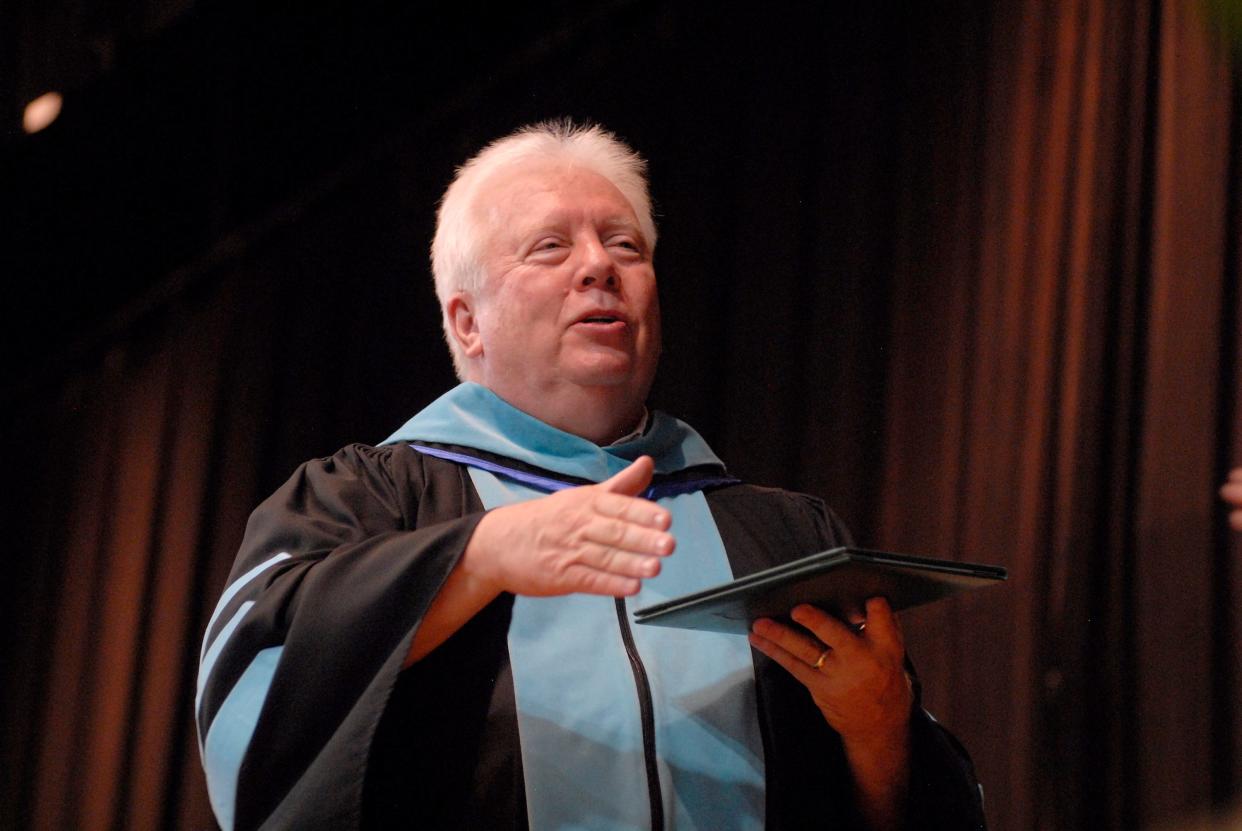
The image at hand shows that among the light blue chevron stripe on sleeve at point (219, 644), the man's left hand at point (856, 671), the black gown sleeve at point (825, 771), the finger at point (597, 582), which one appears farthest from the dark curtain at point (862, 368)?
the light blue chevron stripe on sleeve at point (219, 644)

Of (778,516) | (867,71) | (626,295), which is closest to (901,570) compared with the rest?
(778,516)

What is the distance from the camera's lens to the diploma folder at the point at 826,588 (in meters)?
1.47

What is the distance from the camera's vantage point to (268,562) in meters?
1.83

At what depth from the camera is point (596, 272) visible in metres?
2.22

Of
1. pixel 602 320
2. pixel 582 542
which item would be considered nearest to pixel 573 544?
pixel 582 542

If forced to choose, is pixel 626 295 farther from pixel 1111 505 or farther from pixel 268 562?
pixel 1111 505

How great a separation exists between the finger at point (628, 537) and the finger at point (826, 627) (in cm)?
32

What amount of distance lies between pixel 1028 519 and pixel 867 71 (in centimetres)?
119

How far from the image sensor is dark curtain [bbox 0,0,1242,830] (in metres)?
2.64

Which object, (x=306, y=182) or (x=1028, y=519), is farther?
(x=306, y=182)

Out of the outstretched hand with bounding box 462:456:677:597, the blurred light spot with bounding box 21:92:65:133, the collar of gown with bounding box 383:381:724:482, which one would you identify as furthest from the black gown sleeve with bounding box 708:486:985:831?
the blurred light spot with bounding box 21:92:65:133

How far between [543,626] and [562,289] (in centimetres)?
57

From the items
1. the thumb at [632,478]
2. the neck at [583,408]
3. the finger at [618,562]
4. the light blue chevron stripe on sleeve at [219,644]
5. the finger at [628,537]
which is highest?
the neck at [583,408]

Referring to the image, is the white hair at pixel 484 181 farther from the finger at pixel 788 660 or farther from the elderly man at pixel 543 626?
the finger at pixel 788 660
